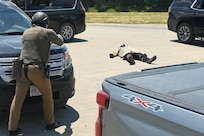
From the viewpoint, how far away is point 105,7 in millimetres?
42719

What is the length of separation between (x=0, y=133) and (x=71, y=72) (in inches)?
52.3

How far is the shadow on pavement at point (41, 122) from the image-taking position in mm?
5250

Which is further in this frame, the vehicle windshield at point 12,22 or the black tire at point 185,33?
the black tire at point 185,33

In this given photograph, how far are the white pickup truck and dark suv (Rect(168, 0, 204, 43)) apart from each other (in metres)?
10.8

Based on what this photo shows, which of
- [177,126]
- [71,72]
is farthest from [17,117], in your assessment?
[177,126]

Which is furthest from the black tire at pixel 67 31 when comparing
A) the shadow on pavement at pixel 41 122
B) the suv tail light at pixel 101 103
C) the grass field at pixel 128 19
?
the suv tail light at pixel 101 103

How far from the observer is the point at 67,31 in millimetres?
14422

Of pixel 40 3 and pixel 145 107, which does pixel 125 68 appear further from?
pixel 145 107

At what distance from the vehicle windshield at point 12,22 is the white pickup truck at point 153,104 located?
3.95 meters

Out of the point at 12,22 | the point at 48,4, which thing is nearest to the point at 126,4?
the point at 48,4

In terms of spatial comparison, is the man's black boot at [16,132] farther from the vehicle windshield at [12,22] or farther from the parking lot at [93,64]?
the vehicle windshield at [12,22]

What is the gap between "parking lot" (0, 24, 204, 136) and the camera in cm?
555

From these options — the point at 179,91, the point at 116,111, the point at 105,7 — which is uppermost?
the point at 179,91

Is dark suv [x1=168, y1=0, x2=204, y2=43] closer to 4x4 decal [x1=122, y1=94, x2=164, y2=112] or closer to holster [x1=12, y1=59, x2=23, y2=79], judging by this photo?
holster [x1=12, y1=59, x2=23, y2=79]
